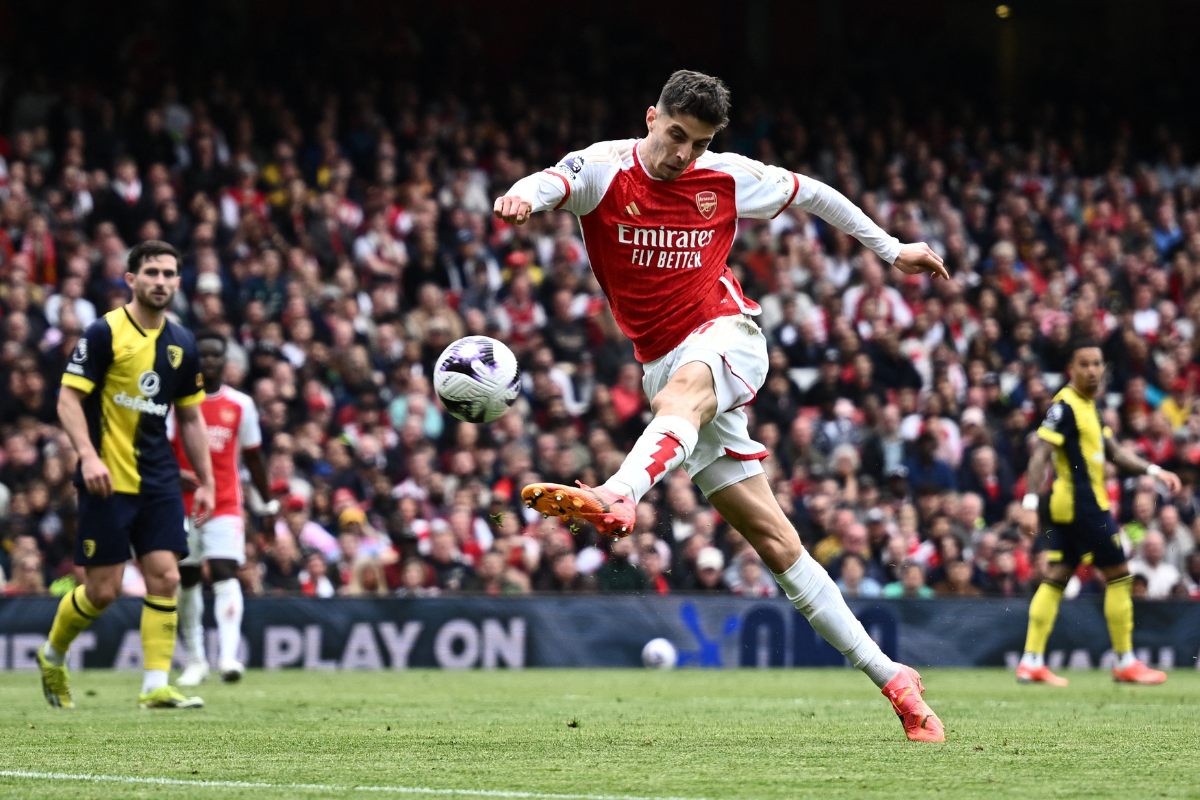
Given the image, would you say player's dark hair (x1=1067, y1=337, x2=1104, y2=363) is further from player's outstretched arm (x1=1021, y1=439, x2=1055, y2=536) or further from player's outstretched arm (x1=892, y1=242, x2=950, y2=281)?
player's outstretched arm (x1=892, y1=242, x2=950, y2=281)

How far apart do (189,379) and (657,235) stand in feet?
10.4

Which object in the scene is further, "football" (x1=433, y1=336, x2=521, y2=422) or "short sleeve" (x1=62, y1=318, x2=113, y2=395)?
"short sleeve" (x1=62, y1=318, x2=113, y2=395)

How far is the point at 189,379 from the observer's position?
28.6ft

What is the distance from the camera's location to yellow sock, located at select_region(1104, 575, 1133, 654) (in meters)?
11.8

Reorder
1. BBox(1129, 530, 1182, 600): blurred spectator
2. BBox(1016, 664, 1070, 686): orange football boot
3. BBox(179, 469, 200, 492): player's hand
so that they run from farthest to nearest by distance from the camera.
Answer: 1. BBox(1129, 530, 1182, 600): blurred spectator
2. BBox(1016, 664, 1070, 686): orange football boot
3. BBox(179, 469, 200, 492): player's hand

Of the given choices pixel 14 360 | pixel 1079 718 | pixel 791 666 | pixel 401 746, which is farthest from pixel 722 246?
pixel 14 360

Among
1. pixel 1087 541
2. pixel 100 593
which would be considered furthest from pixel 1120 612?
pixel 100 593

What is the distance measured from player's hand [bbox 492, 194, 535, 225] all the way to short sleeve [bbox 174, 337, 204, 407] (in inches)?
130

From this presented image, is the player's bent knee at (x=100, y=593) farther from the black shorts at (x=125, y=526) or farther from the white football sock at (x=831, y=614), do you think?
the white football sock at (x=831, y=614)

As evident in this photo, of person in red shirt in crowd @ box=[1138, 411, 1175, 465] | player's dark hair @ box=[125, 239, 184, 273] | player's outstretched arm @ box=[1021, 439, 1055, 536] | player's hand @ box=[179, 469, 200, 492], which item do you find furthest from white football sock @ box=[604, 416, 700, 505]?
person in red shirt in crowd @ box=[1138, 411, 1175, 465]

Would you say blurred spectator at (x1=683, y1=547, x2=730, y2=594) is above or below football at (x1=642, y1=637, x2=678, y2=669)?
above

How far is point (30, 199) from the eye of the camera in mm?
15891

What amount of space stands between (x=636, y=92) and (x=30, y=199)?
8266 mm

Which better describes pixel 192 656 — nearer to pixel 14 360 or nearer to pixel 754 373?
pixel 14 360
